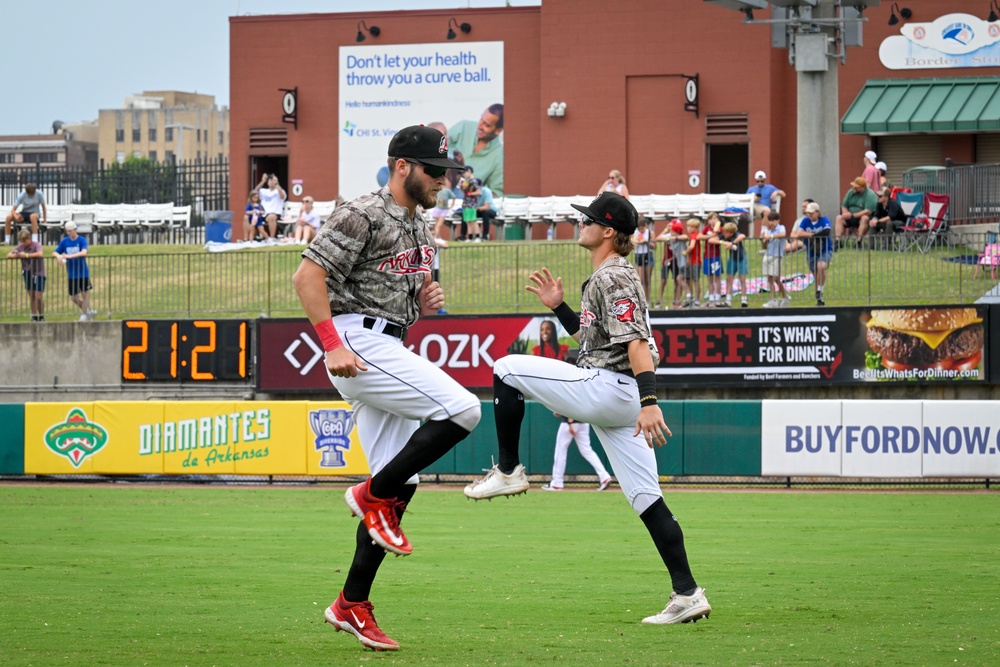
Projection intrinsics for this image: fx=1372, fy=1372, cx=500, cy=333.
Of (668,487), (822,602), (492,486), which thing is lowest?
(668,487)

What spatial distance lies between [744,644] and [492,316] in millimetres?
17500

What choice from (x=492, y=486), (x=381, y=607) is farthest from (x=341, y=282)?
(x=381, y=607)

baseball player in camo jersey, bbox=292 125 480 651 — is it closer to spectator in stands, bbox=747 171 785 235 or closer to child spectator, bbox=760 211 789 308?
child spectator, bbox=760 211 789 308

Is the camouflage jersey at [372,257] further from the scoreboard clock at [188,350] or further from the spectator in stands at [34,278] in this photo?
the spectator in stands at [34,278]

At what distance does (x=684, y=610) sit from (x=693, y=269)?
56.1 feet

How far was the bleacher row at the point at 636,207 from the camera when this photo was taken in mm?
30411

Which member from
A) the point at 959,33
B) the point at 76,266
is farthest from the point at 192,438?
the point at 959,33

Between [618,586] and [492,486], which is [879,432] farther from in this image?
[492,486]

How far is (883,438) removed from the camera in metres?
20.2

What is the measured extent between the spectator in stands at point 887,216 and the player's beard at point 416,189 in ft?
62.3

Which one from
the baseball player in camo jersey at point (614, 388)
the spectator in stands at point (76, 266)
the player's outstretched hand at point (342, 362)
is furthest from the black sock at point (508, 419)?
the spectator in stands at point (76, 266)

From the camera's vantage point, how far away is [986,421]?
65.5 feet

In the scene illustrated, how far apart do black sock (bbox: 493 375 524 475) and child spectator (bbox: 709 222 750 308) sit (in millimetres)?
16669

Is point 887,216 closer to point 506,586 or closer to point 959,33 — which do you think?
point 959,33
